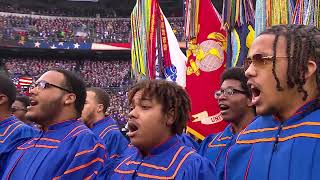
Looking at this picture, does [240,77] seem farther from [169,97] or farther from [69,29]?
[69,29]

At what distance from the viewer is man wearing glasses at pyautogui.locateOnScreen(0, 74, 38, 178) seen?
426cm

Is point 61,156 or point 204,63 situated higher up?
point 204,63

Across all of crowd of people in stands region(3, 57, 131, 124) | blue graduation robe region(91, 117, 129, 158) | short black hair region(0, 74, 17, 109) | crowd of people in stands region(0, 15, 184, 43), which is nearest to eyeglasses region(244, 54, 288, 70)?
short black hair region(0, 74, 17, 109)

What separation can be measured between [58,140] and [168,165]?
1.17 metres

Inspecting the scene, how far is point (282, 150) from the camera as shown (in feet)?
6.92

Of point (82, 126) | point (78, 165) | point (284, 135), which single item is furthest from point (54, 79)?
point (284, 135)

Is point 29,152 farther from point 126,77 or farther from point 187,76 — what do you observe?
point 126,77

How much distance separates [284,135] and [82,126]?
6.57ft

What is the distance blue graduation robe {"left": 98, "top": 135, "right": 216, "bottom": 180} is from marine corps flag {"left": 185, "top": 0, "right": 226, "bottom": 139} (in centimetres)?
310

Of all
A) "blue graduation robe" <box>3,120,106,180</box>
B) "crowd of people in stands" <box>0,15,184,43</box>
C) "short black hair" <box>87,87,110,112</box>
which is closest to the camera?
"blue graduation robe" <box>3,120,106,180</box>

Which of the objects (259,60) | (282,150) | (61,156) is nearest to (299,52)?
(259,60)

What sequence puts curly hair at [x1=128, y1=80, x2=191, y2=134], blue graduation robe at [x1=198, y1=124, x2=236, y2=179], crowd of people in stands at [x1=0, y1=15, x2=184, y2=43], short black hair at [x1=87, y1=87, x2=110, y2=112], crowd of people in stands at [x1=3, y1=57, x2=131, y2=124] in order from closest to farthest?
curly hair at [x1=128, y1=80, x2=191, y2=134] < blue graduation robe at [x1=198, y1=124, x2=236, y2=179] < short black hair at [x1=87, y1=87, x2=110, y2=112] < crowd of people in stands at [x1=3, y1=57, x2=131, y2=124] < crowd of people in stands at [x1=0, y1=15, x2=184, y2=43]

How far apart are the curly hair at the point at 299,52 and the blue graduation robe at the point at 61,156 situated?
5.84 ft

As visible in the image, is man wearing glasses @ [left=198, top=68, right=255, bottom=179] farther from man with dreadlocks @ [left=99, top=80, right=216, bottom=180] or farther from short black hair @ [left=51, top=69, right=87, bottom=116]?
short black hair @ [left=51, top=69, right=87, bottom=116]
